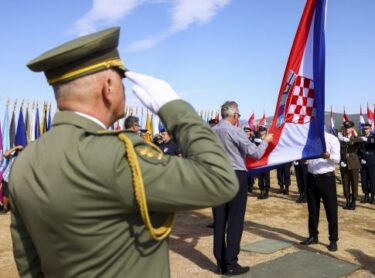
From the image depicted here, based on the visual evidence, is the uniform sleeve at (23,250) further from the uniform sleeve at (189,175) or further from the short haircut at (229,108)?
the short haircut at (229,108)

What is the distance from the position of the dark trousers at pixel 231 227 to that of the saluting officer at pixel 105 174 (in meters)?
3.66

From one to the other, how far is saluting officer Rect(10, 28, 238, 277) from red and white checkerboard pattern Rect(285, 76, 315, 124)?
13.3 ft

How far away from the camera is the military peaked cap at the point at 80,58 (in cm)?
126

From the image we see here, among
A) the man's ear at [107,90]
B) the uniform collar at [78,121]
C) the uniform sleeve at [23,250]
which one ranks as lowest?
the uniform sleeve at [23,250]

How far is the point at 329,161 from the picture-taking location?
19.4ft

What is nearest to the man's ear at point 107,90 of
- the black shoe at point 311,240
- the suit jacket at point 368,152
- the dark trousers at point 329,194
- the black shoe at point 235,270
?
the black shoe at point 235,270

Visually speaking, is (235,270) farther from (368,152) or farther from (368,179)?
(368,152)

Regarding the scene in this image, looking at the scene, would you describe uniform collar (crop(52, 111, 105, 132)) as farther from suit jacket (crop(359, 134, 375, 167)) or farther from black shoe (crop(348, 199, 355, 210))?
suit jacket (crop(359, 134, 375, 167))

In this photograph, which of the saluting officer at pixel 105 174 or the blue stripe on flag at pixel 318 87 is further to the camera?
the blue stripe on flag at pixel 318 87

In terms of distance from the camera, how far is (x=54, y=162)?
117 centimetres

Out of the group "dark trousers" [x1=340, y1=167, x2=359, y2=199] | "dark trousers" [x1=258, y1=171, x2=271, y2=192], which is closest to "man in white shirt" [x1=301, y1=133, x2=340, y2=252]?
"dark trousers" [x1=340, y1=167, x2=359, y2=199]

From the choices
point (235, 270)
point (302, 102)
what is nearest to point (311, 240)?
point (235, 270)

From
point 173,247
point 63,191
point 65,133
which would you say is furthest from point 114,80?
point 173,247

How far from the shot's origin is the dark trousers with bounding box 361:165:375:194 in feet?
34.3
